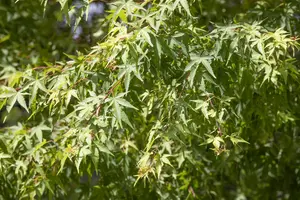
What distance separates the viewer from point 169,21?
192cm

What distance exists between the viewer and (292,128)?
277cm

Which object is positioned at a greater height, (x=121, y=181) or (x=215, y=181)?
(x=121, y=181)

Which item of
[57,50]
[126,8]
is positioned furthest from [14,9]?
[126,8]

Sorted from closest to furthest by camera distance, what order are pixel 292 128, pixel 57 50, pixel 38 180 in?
pixel 38 180 < pixel 292 128 < pixel 57 50

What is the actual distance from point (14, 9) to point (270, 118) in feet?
5.29

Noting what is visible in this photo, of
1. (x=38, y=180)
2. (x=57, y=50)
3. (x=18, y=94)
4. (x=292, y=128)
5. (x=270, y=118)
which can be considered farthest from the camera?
(x=57, y=50)

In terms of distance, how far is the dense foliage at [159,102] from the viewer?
1.88 metres

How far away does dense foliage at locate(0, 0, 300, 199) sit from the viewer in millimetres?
1875

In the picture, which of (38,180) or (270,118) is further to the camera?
(270,118)

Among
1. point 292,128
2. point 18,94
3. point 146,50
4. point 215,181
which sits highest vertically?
point 146,50

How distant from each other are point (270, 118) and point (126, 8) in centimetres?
94

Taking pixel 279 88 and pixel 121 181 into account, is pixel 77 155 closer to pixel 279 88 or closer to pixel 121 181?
pixel 121 181

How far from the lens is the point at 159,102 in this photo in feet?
6.80

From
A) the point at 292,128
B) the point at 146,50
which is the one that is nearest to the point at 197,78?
the point at 146,50
